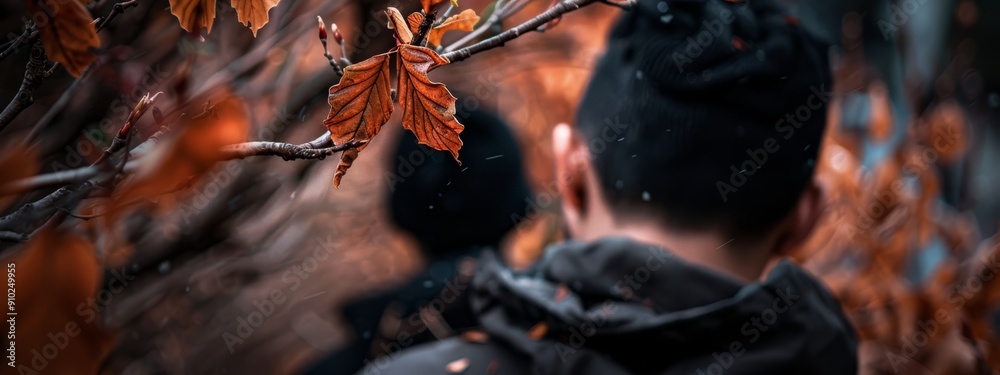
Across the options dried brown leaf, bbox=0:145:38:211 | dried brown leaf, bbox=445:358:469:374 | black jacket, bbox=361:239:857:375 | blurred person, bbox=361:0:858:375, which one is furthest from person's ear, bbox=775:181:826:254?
dried brown leaf, bbox=0:145:38:211

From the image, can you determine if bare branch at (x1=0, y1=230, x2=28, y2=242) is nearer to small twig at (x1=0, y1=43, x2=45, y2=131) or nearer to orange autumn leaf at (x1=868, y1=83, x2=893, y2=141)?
small twig at (x1=0, y1=43, x2=45, y2=131)

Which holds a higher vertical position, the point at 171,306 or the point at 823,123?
the point at 823,123

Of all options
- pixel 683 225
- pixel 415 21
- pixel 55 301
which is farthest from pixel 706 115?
pixel 55 301

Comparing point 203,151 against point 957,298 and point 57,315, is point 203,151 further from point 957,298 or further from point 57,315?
point 957,298

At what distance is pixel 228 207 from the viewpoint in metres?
1.43

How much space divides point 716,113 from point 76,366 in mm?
973

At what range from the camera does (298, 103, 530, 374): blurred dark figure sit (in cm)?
190

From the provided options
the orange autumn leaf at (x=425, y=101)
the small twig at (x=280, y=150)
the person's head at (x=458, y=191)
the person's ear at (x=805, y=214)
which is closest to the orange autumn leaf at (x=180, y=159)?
the small twig at (x=280, y=150)

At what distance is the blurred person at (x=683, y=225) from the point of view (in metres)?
1.11

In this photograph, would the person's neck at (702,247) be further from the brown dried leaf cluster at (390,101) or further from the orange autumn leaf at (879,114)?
the orange autumn leaf at (879,114)

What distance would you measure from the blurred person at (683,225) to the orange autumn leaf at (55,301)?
0.73 metres

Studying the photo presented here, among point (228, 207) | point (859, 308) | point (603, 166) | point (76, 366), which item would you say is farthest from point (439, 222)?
point (76, 366)

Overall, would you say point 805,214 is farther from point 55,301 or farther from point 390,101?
point 55,301

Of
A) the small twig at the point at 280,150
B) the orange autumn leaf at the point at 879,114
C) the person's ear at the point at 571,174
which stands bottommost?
the orange autumn leaf at the point at 879,114
